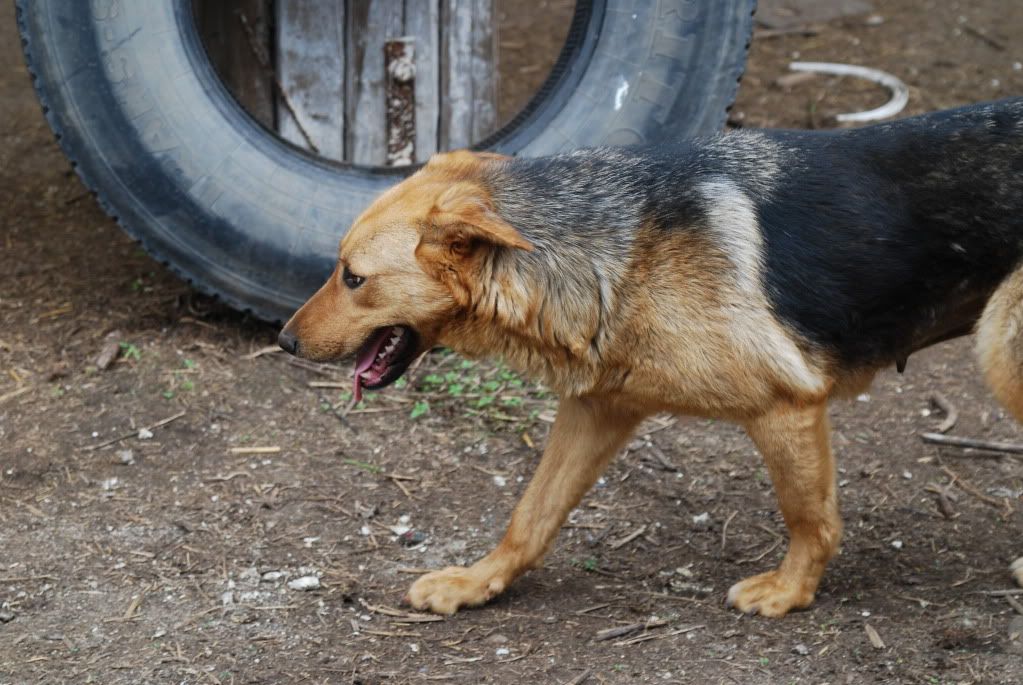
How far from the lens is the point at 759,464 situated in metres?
5.10

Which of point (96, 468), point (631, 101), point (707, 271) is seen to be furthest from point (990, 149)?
point (96, 468)

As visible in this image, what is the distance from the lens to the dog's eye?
3855 mm

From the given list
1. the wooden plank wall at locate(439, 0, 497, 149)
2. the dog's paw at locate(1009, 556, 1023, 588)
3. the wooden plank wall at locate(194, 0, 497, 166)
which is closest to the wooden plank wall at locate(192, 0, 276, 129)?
the wooden plank wall at locate(194, 0, 497, 166)

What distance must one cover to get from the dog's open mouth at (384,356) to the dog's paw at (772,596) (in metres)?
1.40

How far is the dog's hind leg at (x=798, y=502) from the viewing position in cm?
380

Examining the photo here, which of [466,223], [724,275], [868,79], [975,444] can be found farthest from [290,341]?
[868,79]

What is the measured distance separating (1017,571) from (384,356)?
235 centimetres

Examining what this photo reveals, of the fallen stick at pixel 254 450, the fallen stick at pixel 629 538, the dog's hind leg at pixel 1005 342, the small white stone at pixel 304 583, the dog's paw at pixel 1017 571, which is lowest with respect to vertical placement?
the fallen stick at pixel 629 538

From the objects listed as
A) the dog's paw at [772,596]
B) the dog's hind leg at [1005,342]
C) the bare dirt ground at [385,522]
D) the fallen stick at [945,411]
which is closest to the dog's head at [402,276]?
the bare dirt ground at [385,522]

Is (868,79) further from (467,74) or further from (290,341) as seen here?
(290,341)

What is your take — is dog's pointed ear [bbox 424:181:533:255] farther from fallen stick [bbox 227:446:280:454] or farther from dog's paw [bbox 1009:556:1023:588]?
dog's paw [bbox 1009:556:1023:588]

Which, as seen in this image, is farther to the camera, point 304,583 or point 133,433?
point 133,433

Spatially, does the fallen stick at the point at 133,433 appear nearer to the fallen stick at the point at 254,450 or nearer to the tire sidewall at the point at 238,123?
the fallen stick at the point at 254,450

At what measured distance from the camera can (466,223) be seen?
11.9 feet
